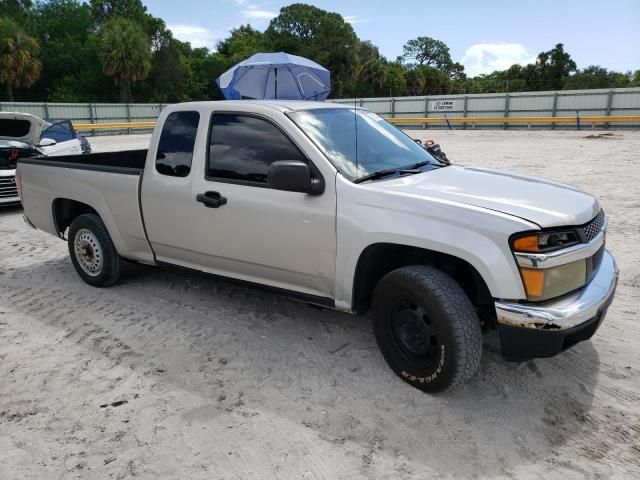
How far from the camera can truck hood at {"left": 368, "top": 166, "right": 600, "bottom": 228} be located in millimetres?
2916

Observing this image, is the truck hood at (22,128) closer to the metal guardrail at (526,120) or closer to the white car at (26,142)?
the white car at (26,142)

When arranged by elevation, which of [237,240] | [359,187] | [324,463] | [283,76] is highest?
[283,76]

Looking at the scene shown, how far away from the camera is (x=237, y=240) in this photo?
12.8ft

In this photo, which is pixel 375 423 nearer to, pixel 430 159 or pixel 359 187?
pixel 359 187

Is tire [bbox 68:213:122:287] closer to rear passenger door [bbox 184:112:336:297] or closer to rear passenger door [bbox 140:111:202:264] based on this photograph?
rear passenger door [bbox 140:111:202:264]

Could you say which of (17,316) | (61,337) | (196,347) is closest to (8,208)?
(17,316)

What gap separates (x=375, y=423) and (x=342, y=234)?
1.15 m

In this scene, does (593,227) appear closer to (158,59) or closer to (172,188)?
(172,188)

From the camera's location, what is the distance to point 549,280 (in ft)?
9.12

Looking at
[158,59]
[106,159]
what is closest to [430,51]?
[158,59]

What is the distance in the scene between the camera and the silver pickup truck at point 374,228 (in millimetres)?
2826

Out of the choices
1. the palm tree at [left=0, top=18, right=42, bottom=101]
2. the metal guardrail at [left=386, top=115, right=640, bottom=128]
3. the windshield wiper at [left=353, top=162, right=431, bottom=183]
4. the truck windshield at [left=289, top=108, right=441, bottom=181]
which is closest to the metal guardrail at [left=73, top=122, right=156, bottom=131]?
the palm tree at [left=0, top=18, right=42, bottom=101]

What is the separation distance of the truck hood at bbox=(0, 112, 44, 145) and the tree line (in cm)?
3852

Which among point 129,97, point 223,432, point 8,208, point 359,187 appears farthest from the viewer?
point 129,97
